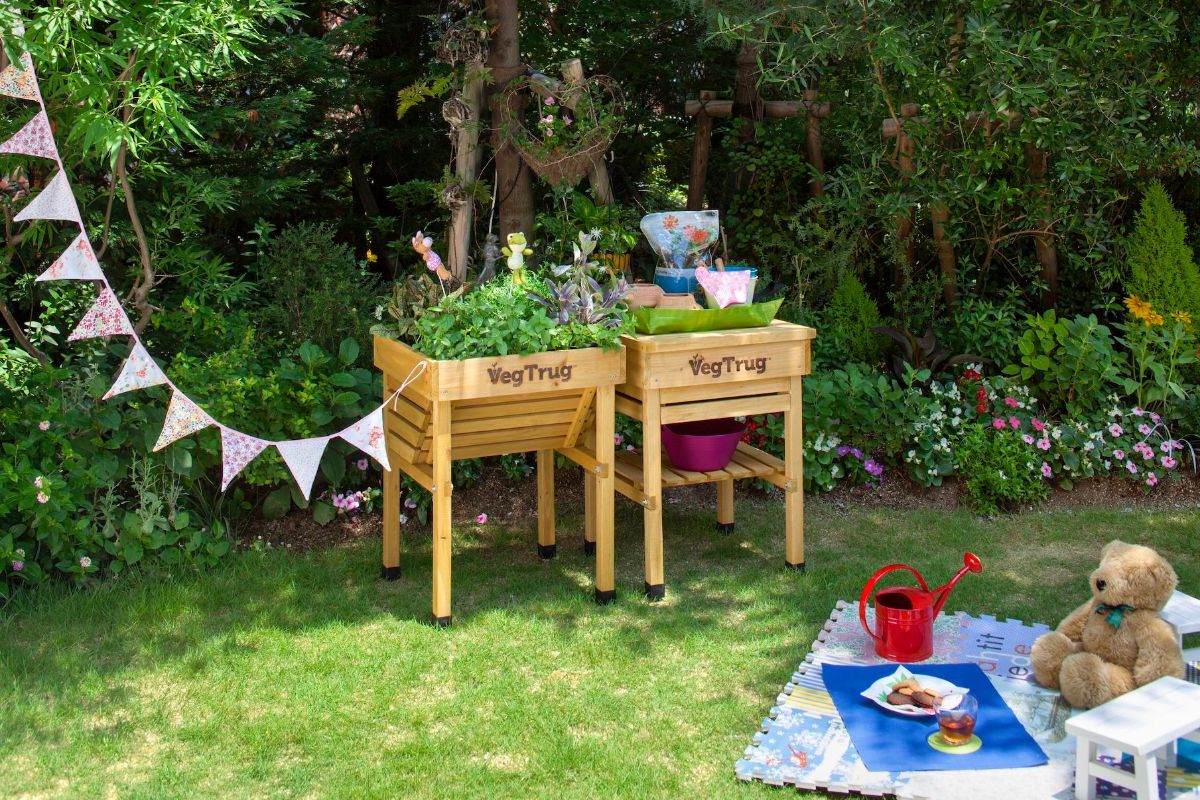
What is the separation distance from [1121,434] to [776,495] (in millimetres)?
1484

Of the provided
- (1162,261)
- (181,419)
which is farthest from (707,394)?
(1162,261)

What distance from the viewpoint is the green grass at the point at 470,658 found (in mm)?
2934

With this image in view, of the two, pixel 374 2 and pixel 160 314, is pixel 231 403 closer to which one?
pixel 160 314

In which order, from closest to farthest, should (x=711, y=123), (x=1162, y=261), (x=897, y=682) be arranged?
(x=897, y=682), (x=1162, y=261), (x=711, y=123)

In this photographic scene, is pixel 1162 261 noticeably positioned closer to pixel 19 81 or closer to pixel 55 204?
pixel 55 204

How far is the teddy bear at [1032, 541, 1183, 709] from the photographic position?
3.07 m

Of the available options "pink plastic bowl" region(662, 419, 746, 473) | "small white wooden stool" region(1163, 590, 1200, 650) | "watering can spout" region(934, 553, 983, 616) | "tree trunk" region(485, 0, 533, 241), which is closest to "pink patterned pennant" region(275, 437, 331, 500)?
"pink plastic bowl" region(662, 419, 746, 473)

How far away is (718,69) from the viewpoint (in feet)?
22.3

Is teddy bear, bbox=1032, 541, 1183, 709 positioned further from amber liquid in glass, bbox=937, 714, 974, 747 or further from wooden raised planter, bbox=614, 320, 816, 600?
wooden raised planter, bbox=614, 320, 816, 600

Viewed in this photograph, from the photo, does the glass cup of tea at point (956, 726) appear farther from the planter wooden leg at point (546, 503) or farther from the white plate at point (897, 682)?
the planter wooden leg at point (546, 503)

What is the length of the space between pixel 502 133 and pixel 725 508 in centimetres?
183

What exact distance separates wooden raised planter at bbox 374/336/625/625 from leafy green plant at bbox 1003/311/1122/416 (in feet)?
7.41

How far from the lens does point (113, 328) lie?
3.61m

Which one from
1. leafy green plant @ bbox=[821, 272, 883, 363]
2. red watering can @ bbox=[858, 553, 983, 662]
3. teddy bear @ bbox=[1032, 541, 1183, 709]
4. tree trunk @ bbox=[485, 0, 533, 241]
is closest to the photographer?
teddy bear @ bbox=[1032, 541, 1183, 709]
